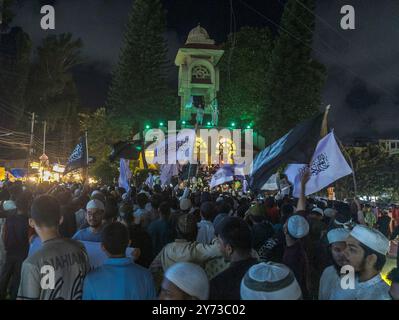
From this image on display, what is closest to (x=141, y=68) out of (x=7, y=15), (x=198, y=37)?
(x=198, y=37)

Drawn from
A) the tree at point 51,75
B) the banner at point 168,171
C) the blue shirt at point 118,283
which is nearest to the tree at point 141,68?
the tree at point 51,75

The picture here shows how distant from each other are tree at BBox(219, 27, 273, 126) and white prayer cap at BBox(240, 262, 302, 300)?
39890mm

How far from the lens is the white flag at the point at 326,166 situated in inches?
228

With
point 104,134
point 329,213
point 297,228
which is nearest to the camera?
point 297,228

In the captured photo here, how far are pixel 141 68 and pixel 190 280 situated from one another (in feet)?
131

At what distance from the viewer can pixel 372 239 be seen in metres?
3.09

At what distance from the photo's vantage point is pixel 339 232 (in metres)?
3.95

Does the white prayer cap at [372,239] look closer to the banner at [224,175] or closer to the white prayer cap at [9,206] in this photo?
the white prayer cap at [9,206]

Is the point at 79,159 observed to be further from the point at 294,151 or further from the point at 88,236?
the point at 88,236

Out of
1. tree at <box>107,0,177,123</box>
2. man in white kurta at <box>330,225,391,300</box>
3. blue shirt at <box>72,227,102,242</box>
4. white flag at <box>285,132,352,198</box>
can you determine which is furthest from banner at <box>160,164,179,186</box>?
tree at <box>107,0,177,123</box>

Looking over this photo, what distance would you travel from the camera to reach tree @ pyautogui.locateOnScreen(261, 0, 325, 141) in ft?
115

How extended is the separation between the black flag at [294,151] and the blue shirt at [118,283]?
10.0 feet

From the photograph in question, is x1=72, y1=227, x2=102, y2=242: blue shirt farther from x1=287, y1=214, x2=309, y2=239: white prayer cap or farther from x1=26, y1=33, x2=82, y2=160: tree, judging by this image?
x1=26, y1=33, x2=82, y2=160: tree

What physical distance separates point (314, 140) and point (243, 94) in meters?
38.4
